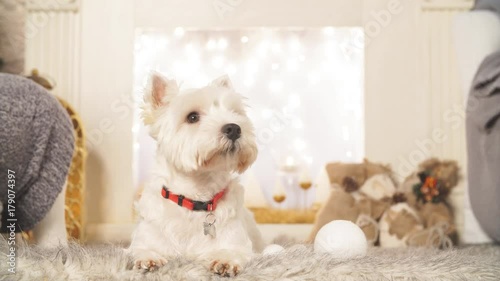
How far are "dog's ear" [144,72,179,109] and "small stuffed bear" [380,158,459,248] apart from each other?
4.56 feet

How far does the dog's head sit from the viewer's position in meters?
1.26

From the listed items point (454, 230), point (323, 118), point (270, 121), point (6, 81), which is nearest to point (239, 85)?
point (270, 121)

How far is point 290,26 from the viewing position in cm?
298

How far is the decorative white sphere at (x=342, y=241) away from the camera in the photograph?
135 centimetres

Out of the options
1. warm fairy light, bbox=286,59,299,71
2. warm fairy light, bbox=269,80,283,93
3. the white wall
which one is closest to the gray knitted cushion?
the white wall

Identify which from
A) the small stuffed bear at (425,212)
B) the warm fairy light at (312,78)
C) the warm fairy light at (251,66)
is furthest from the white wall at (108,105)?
the small stuffed bear at (425,212)

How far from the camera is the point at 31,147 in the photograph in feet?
5.18

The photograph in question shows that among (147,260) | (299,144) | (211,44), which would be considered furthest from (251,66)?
(147,260)

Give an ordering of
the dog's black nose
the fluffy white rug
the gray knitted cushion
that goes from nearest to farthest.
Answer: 1. the fluffy white rug
2. the dog's black nose
3. the gray knitted cushion

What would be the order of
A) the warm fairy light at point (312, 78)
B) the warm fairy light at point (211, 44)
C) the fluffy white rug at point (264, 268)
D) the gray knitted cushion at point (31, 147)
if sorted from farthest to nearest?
the warm fairy light at point (312, 78) → the warm fairy light at point (211, 44) → the gray knitted cushion at point (31, 147) → the fluffy white rug at point (264, 268)

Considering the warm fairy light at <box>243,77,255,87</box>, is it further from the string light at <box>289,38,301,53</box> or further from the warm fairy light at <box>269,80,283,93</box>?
the string light at <box>289,38,301,53</box>

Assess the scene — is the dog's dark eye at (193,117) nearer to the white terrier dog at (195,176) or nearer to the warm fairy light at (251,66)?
the white terrier dog at (195,176)

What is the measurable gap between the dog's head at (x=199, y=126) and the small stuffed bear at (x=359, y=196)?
44.2 inches

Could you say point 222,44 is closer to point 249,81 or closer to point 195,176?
point 249,81
